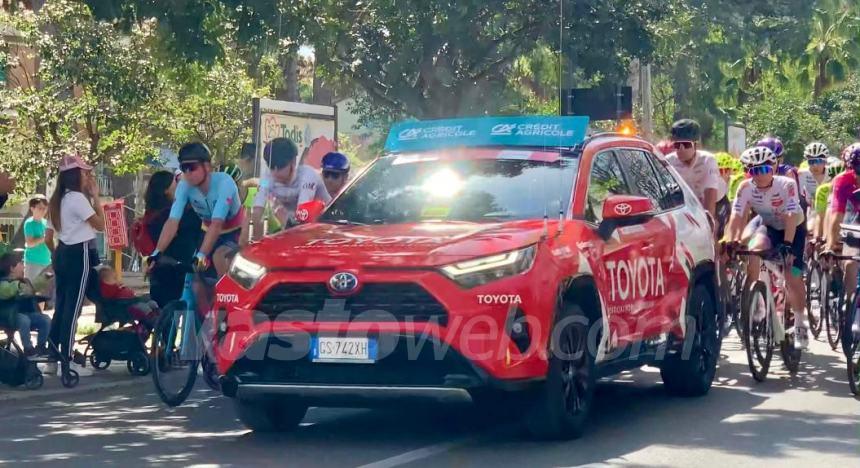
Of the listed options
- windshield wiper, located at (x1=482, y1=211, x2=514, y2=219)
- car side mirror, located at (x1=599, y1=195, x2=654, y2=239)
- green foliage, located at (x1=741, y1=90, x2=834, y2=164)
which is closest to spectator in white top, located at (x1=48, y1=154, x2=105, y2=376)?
windshield wiper, located at (x1=482, y1=211, x2=514, y2=219)

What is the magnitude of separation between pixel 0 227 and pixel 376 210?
29546mm

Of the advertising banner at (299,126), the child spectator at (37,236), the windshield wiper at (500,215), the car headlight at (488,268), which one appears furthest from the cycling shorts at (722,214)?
the car headlight at (488,268)

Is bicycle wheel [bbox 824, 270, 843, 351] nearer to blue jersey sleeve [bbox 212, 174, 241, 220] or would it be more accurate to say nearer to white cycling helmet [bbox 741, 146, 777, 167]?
white cycling helmet [bbox 741, 146, 777, 167]

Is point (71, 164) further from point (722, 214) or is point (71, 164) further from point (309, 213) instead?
point (722, 214)

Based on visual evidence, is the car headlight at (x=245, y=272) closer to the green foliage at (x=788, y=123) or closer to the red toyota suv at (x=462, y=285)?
the red toyota suv at (x=462, y=285)

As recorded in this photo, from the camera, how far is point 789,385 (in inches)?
457

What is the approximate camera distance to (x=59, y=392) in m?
12.1

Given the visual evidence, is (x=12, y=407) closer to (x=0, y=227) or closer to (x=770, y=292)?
(x=770, y=292)

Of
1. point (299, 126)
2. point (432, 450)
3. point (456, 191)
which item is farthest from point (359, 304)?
point (299, 126)

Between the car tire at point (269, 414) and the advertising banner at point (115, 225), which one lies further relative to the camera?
the advertising banner at point (115, 225)

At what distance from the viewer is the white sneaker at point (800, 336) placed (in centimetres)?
1210

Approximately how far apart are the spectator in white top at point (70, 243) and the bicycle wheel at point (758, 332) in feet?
17.0

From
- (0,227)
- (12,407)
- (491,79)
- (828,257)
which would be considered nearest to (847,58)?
(491,79)

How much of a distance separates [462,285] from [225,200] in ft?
12.0
